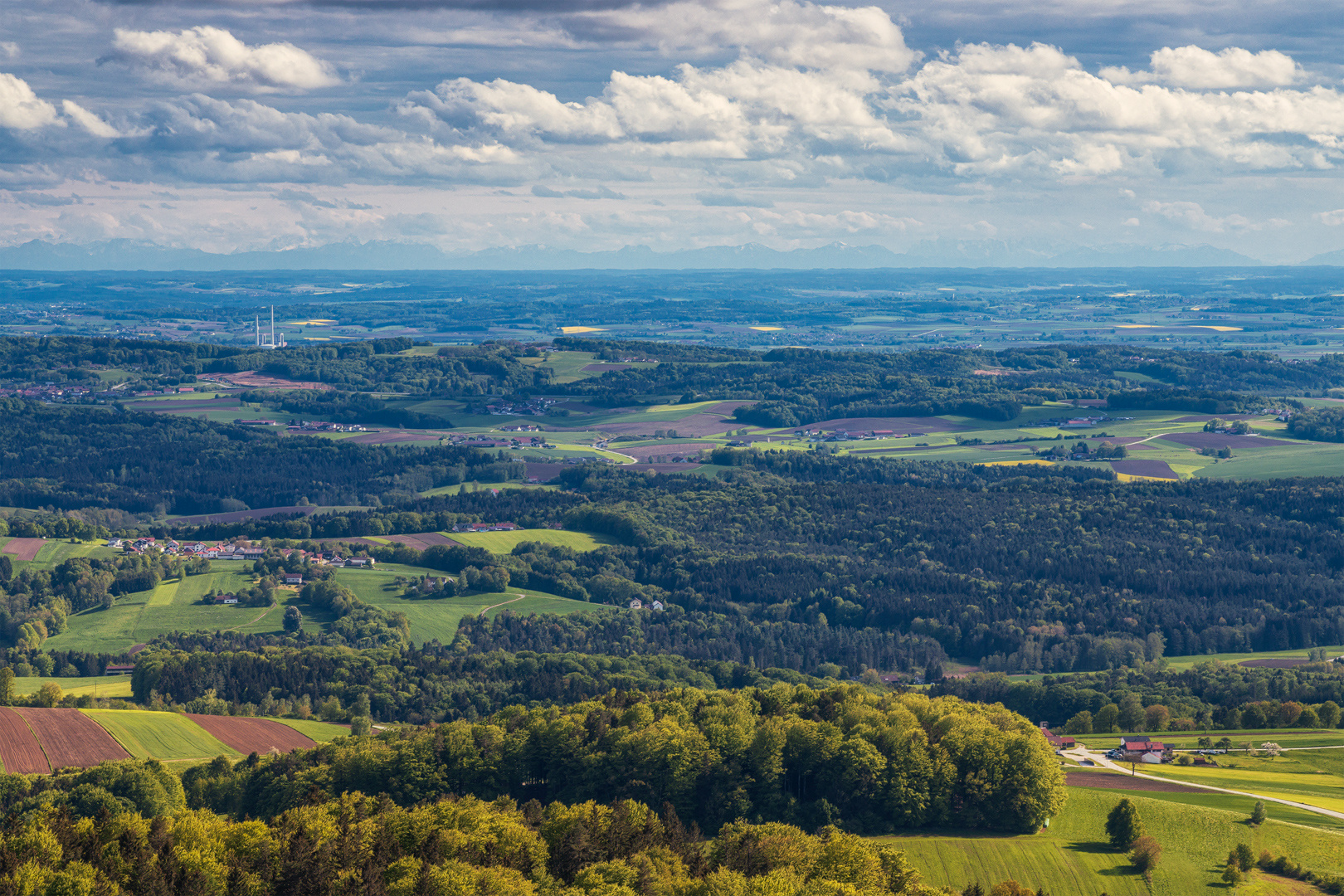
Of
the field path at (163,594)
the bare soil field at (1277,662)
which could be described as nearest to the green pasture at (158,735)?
the field path at (163,594)

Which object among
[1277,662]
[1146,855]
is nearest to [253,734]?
[1146,855]

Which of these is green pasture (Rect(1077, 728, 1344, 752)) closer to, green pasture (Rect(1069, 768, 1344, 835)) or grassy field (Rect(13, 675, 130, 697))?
green pasture (Rect(1069, 768, 1344, 835))

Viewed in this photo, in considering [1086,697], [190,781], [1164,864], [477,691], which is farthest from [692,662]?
[1164,864]

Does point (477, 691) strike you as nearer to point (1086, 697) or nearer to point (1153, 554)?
point (1086, 697)

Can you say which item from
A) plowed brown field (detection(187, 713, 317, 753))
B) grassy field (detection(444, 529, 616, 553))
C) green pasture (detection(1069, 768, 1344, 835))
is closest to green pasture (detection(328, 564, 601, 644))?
grassy field (detection(444, 529, 616, 553))

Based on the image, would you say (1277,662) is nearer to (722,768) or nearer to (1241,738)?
(1241,738)

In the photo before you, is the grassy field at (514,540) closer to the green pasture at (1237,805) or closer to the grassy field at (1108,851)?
the green pasture at (1237,805)
